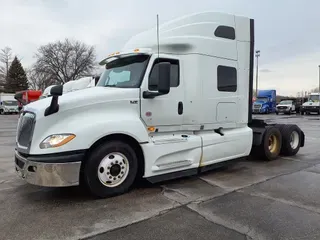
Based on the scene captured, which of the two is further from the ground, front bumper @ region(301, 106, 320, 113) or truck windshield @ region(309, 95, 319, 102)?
truck windshield @ region(309, 95, 319, 102)

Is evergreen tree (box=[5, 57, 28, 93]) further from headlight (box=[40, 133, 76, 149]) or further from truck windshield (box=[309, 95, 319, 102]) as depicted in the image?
headlight (box=[40, 133, 76, 149])

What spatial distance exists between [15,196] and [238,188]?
3.82 m

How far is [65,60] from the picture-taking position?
206 ft

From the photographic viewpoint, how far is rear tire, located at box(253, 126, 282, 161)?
7770mm

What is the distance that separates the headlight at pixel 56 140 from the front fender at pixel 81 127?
4cm

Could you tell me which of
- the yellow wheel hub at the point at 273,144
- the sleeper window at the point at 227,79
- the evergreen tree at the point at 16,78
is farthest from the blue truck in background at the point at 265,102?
the evergreen tree at the point at 16,78

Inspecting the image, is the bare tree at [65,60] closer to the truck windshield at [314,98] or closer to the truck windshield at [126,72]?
the truck windshield at [314,98]

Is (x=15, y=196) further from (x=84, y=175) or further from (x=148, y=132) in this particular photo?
(x=148, y=132)

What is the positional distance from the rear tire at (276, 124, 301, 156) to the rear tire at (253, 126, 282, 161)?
27cm

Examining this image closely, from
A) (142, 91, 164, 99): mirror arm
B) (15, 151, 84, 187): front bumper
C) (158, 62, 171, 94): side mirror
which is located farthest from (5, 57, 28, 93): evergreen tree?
(158, 62, 171, 94): side mirror

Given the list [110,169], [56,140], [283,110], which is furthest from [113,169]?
Answer: [283,110]

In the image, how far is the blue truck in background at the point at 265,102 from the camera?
3753 centimetres

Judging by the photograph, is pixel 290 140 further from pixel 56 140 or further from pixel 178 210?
pixel 56 140

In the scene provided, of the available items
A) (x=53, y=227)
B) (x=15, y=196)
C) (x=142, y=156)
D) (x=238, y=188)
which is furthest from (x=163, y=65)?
(x=15, y=196)
